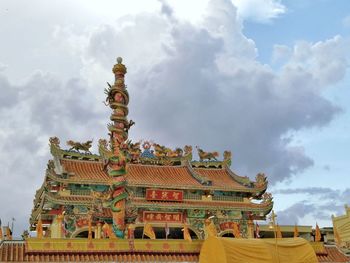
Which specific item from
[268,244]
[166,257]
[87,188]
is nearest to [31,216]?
[87,188]

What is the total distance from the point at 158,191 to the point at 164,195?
592 mm

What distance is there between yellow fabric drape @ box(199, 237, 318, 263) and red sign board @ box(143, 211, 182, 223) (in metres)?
20.6

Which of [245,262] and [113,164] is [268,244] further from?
[113,164]

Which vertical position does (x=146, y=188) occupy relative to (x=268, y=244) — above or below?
above

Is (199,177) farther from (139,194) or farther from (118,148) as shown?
(118,148)

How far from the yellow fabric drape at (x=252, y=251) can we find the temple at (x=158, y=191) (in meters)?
16.6

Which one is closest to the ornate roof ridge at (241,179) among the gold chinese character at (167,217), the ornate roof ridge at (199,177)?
the ornate roof ridge at (199,177)

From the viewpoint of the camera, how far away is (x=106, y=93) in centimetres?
2361

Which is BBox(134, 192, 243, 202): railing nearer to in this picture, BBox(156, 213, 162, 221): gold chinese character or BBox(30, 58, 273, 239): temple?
BBox(30, 58, 273, 239): temple

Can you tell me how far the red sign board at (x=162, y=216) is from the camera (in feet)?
129

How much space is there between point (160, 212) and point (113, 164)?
17.9 m

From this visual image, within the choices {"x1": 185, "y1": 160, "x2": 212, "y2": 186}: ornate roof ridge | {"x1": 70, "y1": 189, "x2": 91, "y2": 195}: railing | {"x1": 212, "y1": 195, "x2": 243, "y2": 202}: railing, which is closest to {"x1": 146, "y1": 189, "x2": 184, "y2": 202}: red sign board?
{"x1": 185, "y1": 160, "x2": 212, "y2": 186}: ornate roof ridge

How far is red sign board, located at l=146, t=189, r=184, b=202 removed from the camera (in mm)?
39688

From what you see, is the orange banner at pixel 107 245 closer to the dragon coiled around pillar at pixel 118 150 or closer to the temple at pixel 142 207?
the temple at pixel 142 207
